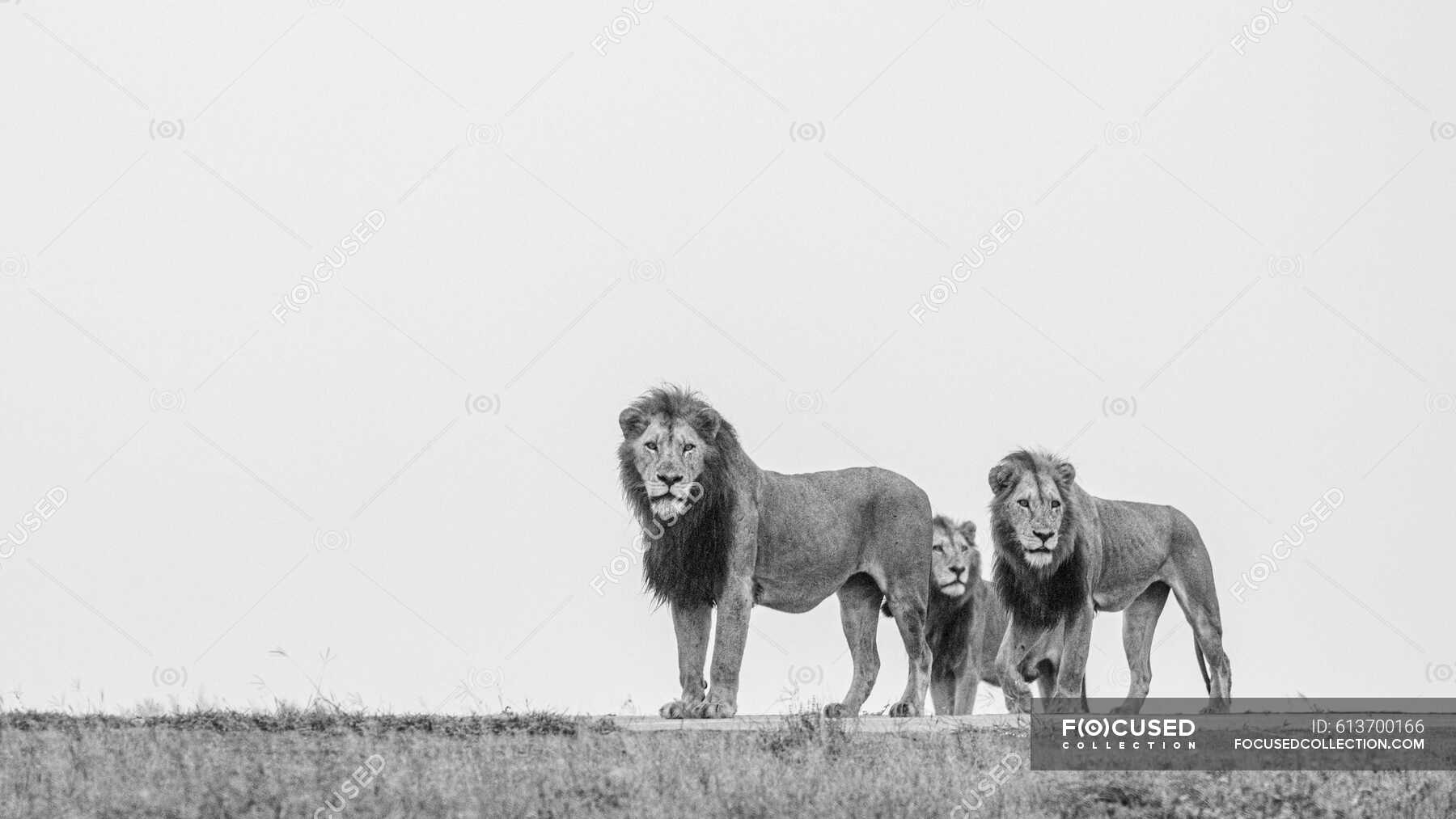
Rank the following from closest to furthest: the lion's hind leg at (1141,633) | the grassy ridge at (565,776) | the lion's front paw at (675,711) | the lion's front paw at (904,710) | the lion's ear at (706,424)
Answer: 1. the grassy ridge at (565,776)
2. the lion's front paw at (675,711)
3. the lion's ear at (706,424)
4. the lion's front paw at (904,710)
5. the lion's hind leg at (1141,633)

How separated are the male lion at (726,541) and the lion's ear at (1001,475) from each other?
4.00 feet

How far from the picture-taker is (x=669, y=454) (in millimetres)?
18109

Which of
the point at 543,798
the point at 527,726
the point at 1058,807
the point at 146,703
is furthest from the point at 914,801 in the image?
the point at 146,703

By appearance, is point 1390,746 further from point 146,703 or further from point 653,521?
point 146,703

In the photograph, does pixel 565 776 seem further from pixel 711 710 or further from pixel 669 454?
pixel 669 454

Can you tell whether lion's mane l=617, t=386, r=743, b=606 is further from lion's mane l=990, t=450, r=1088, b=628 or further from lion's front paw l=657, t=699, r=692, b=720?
lion's mane l=990, t=450, r=1088, b=628

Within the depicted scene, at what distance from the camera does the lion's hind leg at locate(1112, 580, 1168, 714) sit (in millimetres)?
22062

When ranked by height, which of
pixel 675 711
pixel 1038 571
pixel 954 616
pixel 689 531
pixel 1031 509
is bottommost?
pixel 675 711

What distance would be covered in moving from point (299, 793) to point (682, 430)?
18.7 feet

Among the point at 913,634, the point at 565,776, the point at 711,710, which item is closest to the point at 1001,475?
the point at 913,634

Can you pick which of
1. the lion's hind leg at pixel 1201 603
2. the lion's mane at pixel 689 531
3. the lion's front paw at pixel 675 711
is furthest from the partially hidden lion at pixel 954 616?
A: the lion's front paw at pixel 675 711

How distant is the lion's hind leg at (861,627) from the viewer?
65.1ft

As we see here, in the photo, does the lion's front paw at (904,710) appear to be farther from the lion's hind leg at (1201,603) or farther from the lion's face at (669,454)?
the lion's hind leg at (1201,603)

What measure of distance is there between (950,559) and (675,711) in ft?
20.2
